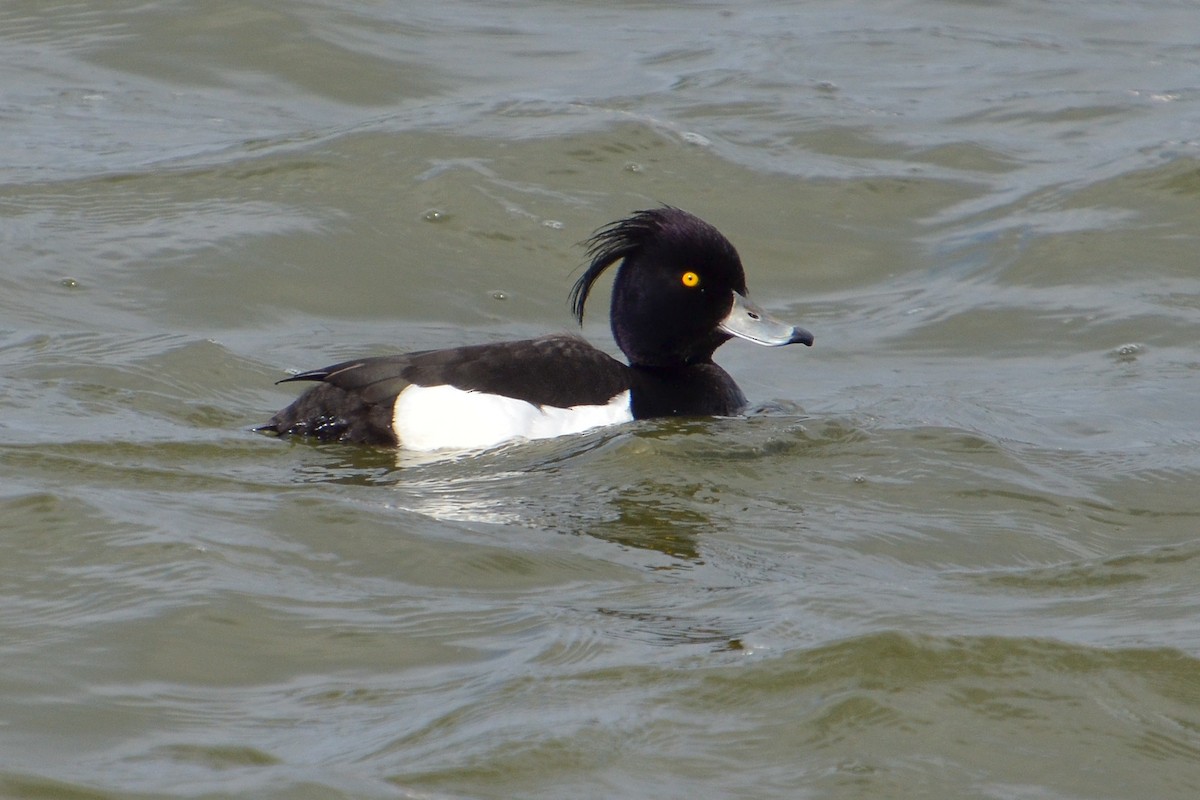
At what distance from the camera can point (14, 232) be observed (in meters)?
9.00

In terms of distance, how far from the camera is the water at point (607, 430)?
418cm

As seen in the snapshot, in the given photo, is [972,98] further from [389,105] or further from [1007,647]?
[1007,647]

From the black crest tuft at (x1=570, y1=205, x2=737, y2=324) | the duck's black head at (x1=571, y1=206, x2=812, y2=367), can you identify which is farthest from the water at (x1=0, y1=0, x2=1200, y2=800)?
the black crest tuft at (x1=570, y1=205, x2=737, y2=324)

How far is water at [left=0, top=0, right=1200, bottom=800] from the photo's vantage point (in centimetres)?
418

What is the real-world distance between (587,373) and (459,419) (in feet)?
1.93

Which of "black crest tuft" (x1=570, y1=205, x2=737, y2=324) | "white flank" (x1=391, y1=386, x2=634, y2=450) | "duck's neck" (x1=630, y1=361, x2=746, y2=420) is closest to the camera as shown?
"white flank" (x1=391, y1=386, x2=634, y2=450)

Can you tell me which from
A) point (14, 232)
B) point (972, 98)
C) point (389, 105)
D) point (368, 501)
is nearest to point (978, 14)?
point (972, 98)

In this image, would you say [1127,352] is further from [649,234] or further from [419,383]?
[419,383]

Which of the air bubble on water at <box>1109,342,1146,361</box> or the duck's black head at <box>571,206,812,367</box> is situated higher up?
the duck's black head at <box>571,206,812,367</box>

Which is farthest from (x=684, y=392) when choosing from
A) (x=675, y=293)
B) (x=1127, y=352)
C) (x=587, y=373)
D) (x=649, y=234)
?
(x=1127, y=352)

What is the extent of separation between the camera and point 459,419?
21.2 ft

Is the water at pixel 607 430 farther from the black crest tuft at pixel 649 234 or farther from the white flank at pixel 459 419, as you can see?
the black crest tuft at pixel 649 234

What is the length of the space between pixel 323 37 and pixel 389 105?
4.02ft

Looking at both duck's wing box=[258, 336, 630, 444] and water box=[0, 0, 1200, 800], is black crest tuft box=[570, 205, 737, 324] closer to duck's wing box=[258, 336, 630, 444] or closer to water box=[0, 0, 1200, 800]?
duck's wing box=[258, 336, 630, 444]
